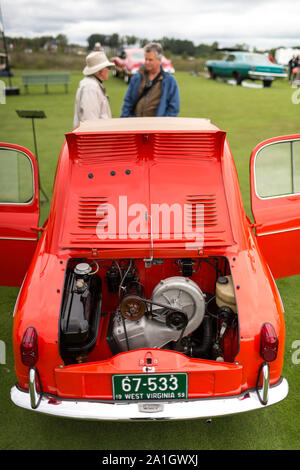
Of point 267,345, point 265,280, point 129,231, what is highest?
point 129,231

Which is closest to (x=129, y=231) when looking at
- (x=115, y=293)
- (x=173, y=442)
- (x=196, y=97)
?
(x=115, y=293)

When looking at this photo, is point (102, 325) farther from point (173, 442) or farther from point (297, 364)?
point (297, 364)

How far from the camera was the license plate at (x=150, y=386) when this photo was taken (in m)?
2.43

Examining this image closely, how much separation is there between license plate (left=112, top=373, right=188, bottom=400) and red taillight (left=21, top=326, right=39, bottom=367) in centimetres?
51

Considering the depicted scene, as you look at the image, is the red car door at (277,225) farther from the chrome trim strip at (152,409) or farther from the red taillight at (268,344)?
the chrome trim strip at (152,409)

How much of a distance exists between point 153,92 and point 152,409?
14.3 feet

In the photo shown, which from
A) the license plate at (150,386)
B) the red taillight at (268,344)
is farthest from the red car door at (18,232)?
the red taillight at (268,344)

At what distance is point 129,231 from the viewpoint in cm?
299

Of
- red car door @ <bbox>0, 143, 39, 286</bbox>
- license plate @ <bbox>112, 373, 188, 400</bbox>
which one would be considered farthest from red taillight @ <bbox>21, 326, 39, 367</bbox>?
red car door @ <bbox>0, 143, 39, 286</bbox>

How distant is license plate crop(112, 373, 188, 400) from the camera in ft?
7.98

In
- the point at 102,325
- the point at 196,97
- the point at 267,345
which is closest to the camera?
the point at 267,345

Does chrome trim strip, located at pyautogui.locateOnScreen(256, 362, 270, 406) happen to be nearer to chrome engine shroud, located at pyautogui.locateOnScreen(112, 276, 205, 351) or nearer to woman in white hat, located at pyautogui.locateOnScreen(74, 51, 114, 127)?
chrome engine shroud, located at pyautogui.locateOnScreen(112, 276, 205, 351)

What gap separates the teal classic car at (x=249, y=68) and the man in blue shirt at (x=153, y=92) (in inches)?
637

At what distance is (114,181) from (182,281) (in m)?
0.96
